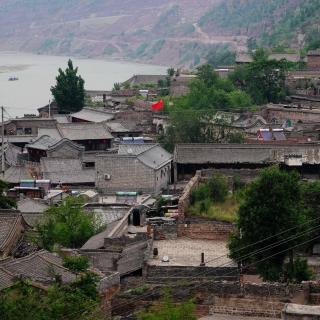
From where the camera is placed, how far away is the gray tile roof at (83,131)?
33188mm

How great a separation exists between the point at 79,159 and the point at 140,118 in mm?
10229

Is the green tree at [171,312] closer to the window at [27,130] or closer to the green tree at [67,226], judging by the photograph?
the green tree at [67,226]

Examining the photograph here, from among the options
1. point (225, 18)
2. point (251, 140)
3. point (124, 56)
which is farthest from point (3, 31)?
point (251, 140)

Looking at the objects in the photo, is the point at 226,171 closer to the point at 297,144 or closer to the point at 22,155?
the point at 297,144

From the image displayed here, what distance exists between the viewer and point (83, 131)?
33.6 metres

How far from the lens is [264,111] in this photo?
126ft

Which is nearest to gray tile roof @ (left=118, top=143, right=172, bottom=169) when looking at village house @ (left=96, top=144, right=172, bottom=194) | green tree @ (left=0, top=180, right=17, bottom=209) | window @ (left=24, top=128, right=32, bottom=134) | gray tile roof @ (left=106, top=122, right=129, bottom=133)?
village house @ (left=96, top=144, right=172, bottom=194)

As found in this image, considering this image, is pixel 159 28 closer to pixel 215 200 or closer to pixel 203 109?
pixel 203 109

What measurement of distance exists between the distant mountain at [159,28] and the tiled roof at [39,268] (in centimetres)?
4887

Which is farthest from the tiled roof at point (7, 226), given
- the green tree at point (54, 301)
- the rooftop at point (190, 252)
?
the green tree at point (54, 301)

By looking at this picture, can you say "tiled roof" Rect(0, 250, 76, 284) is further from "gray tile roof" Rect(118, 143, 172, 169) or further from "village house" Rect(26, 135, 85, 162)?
"village house" Rect(26, 135, 85, 162)

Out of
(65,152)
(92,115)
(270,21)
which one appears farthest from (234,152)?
(270,21)

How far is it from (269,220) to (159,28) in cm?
13538

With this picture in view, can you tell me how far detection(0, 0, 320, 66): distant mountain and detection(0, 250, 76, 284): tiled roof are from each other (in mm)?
48871
